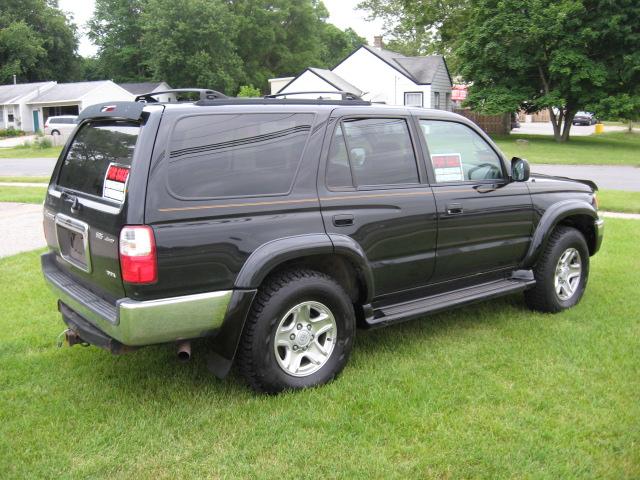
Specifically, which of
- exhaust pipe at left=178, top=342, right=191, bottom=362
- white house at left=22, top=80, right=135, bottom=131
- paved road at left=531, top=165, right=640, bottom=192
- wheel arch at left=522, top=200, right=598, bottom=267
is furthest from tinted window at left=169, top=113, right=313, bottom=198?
white house at left=22, top=80, right=135, bottom=131

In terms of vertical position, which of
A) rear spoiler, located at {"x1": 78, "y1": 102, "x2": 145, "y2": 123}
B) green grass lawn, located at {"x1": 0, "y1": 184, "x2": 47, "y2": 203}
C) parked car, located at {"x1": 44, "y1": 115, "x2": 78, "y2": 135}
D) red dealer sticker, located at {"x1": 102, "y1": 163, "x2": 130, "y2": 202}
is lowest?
green grass lawn, located at {"x1": 0, "y1": 184, "x2": 47, "y2": 203}

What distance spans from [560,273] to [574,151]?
22.8 meters

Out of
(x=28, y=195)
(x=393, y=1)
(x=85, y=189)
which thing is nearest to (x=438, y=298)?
(x=85, y=189)

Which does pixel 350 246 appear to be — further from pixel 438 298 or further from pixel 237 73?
pixel 237 73

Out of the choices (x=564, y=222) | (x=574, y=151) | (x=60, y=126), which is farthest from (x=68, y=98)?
(x=564, y=222)

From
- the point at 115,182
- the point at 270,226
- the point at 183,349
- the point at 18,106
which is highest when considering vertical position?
the point at 18,106

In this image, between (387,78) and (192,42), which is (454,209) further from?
(192,42)

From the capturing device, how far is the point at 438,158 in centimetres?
473

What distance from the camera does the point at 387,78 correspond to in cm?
3844

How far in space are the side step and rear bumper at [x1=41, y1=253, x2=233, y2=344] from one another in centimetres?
119

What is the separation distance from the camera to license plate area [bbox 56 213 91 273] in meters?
3.76

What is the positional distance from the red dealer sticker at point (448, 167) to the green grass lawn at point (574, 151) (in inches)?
694

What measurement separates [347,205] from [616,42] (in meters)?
28.0

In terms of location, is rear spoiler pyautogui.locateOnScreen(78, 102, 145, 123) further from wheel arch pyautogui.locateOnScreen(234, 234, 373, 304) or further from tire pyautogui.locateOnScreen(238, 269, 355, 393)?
tire pyautogui.locateOnScreen(238, 269, 355, 393)
